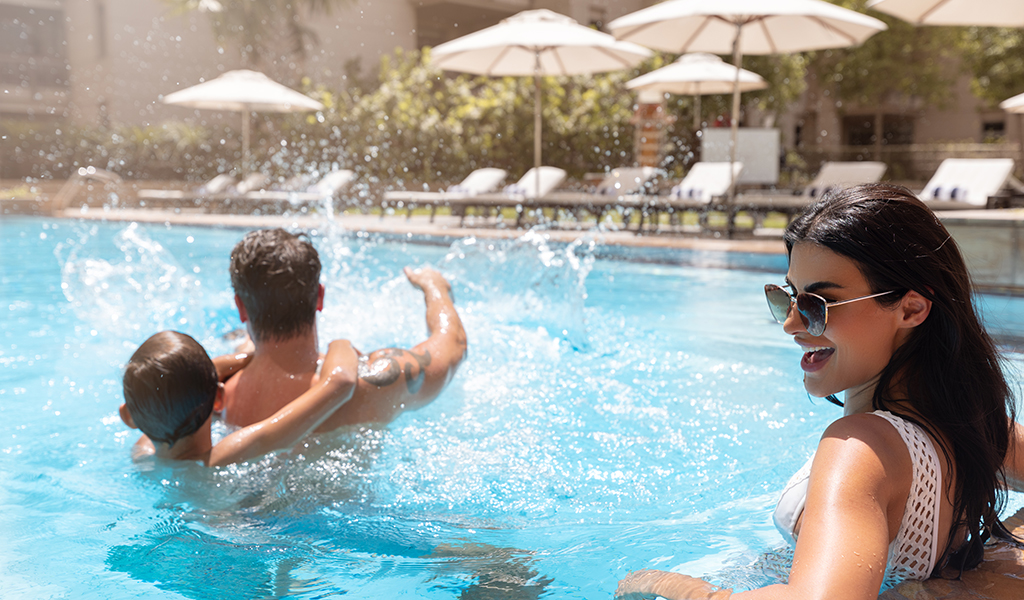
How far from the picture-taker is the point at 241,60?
20453 mm

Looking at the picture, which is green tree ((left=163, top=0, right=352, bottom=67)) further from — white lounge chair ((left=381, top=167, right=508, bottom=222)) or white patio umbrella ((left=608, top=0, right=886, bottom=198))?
white patio umbrella ((left=608, top=0, right=886, bottom=198))

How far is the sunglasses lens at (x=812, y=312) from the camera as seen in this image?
4.32 feet

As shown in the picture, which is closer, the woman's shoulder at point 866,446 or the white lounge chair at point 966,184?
the woman's shoulder at point 866,446

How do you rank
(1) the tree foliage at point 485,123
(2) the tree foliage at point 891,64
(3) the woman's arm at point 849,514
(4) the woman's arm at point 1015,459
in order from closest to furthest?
(3) the woman's arm at point 849,514 → (4) the woman's arm at point 1015,459 → (1) the tree foliage at point 485,123 → (2) the tree foliage at point 891,64

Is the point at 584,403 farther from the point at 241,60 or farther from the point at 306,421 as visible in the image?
the point at 241,60

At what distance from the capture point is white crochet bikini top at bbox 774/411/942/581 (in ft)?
4.17

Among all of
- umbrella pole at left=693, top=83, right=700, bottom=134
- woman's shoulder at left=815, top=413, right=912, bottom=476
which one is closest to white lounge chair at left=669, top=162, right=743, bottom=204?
umbrella pole at left=693, top=83, right=700, bottom=134

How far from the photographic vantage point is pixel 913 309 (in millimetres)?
1272

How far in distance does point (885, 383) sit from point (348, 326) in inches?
167

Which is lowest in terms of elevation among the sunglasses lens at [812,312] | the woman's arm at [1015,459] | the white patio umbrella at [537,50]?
the woman's arm at [1015,459]

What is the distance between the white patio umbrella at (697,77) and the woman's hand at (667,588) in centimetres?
1122

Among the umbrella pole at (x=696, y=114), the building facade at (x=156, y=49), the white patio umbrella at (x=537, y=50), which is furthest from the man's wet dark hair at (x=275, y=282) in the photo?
the building facade at (x=156, y=49)

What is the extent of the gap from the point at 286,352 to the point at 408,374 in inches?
17.0

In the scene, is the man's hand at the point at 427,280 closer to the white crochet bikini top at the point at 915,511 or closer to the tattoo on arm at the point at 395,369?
the tattoo on arm at the point at 395,369
